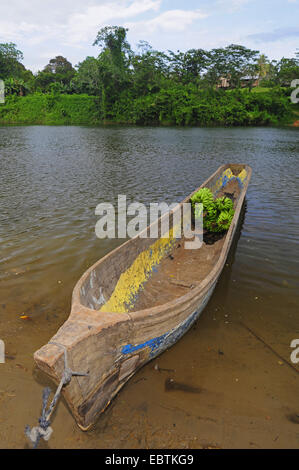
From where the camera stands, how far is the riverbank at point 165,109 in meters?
44.9

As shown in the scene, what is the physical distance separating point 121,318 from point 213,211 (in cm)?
466

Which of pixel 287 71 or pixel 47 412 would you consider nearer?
pixel 47 412

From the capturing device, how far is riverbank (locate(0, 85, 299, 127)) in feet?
147

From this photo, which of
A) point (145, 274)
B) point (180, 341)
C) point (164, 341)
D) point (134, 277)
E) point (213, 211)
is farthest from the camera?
point (213, 211)

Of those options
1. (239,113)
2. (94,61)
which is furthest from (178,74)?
(239,113)

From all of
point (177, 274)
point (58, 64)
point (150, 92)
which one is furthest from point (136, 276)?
point (58, 64)

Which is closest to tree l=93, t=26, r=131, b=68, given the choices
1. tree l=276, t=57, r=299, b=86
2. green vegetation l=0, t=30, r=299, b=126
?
green vegetation l=0, t=30, r=299, b=126

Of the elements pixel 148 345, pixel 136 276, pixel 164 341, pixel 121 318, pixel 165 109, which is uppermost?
pixel 165 109

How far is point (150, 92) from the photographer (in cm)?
5219

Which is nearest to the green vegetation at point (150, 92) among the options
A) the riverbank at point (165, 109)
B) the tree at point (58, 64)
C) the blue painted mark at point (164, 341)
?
the riverbank at point (165, 109)

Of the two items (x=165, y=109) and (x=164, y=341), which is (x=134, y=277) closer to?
(x=164, y=341)

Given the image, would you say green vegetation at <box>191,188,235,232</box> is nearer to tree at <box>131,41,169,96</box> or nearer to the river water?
the river water

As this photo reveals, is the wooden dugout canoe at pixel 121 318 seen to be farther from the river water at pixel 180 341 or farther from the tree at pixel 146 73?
the tree at pixel 146 73

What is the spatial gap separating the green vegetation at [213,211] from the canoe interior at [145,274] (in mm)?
361
